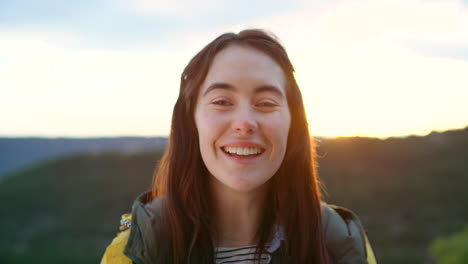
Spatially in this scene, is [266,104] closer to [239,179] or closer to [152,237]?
[239,179]

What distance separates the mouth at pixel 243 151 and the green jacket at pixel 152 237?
0.51 metres

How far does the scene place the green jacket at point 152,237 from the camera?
6.32 ft

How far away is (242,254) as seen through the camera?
83.4 inches

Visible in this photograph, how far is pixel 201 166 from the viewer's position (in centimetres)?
222

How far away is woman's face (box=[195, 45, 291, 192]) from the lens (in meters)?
1.92

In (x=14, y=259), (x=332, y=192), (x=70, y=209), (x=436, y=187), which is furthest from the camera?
(x=70, y=209)

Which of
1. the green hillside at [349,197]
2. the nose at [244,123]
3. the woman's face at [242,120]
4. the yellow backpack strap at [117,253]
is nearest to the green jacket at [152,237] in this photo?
the yellow backpack strap at [117,253]

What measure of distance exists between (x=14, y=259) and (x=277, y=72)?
9839 mm

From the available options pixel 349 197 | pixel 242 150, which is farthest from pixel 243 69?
pixel 349 197

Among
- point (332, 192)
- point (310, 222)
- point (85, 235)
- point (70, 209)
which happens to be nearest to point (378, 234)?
point (332, 192)

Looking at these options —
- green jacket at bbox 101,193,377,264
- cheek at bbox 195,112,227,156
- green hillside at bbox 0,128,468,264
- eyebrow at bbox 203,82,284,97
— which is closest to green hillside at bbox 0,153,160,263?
green hillside at bbox 0,128,468,264

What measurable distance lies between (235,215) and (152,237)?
0.46 meters

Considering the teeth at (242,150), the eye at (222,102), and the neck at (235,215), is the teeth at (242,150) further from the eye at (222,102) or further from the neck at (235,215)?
the neck at (235,215)

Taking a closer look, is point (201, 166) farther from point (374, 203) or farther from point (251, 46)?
point (374, 203)
